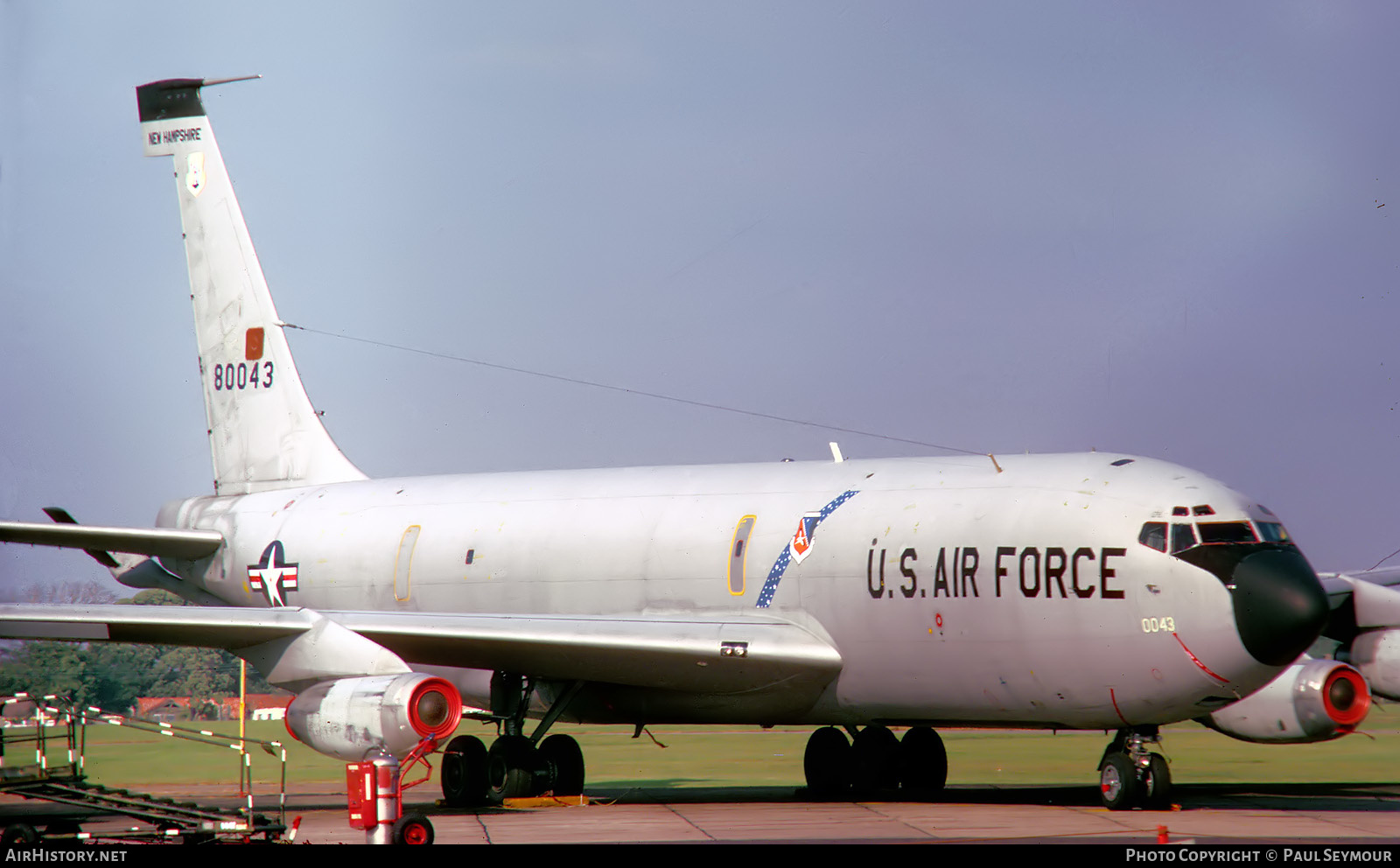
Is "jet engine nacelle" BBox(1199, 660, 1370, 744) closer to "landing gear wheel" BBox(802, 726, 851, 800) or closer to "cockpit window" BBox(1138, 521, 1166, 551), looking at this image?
"cockpit window" BBox(1138, 521, 1166, 551)

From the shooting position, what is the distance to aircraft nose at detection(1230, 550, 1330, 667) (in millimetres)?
15430

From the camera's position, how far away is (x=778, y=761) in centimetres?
2567

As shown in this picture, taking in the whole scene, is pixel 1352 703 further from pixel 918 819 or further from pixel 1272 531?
pixel 918 819

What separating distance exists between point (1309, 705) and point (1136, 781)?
13.3ft

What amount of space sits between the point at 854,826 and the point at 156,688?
571 inches

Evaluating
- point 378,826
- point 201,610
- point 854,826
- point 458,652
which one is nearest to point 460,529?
point 458,652

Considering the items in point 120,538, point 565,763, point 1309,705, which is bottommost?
point 565,763

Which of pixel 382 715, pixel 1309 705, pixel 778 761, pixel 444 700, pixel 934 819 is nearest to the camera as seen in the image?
pixel 934 819

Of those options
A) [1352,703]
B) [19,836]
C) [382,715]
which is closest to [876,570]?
[382,715]

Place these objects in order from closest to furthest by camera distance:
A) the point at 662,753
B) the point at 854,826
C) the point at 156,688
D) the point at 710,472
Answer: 1. the point at 854,826
2. the point at 710,472
3. the point at 156,688
4. the point at 662,753

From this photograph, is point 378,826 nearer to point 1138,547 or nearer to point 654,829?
point 654,829

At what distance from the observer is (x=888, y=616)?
18312 millimetres

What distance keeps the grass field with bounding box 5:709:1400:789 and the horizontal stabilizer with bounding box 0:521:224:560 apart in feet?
9.33

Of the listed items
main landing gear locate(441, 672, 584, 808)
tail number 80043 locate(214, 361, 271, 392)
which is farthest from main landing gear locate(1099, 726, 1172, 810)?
tail number 80043 locate(214, 361, 271, 392)
